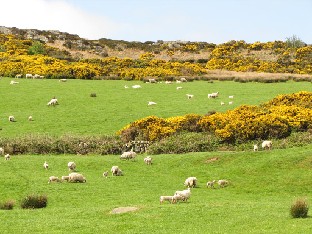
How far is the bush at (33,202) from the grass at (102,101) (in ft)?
65.1

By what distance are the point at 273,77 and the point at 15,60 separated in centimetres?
3861

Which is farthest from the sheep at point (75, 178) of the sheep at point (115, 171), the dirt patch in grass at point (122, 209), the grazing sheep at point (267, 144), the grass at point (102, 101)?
the grass at point (102, 101)

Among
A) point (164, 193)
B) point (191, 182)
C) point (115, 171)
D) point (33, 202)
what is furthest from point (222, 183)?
point (33, 202)

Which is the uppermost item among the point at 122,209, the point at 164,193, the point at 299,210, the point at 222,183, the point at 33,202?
the point at 299,210

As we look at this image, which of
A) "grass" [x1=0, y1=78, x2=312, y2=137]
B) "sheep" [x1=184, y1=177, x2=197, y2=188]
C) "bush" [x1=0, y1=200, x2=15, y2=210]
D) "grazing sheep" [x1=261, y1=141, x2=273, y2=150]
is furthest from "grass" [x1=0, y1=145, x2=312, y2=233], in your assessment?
"grass" [x1=0, y1=78, x2=312, y2=137]

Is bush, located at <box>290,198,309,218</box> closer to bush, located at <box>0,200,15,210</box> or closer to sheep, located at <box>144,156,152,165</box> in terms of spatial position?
bush, located at <box>0,200,15,210</box>

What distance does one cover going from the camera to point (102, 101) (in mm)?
56531

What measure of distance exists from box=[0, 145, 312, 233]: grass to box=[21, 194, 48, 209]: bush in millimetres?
582

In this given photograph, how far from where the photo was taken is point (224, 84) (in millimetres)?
68188

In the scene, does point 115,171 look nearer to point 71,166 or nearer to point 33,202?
point 71,166

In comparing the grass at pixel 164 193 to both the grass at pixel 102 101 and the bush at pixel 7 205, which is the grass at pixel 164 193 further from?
the grass at pixel 102 101

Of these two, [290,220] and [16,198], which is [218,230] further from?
[16,198]

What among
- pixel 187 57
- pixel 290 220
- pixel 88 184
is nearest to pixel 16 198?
pixel 88 184

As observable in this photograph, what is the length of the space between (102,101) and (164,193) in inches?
1190
